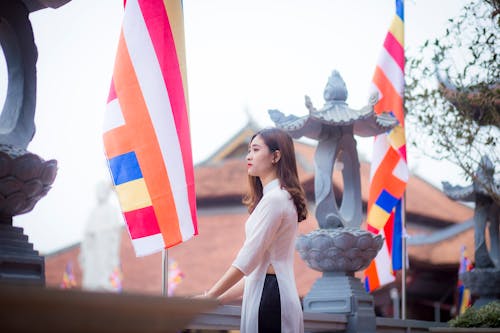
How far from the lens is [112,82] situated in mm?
4453

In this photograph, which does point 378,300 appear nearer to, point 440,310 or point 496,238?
point 440,310

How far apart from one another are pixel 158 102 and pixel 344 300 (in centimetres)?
203

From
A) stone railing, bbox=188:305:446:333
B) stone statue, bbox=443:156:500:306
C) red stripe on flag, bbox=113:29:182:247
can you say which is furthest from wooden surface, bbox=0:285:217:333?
stone statue, bbox=443:156:500:306

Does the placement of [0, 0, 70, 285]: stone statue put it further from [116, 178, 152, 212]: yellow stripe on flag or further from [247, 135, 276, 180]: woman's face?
[116, 178, 152, 212]: yellow stripe on flag

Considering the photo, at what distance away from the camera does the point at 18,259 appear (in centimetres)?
265

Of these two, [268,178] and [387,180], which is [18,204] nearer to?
[268,178]

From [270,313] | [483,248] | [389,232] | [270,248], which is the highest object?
[270,248]

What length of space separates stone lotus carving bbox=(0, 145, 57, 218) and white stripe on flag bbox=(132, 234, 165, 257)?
1471 mm

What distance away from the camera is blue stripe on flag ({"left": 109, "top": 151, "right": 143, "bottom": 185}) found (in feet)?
14.1

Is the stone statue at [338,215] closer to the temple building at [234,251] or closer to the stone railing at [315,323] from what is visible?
the stone railing at [315,323]

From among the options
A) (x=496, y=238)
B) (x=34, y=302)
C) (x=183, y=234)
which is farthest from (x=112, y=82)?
(x=496, y=238)

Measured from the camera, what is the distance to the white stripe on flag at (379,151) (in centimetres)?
698

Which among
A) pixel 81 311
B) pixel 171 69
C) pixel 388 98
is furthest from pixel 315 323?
pixel 81 311

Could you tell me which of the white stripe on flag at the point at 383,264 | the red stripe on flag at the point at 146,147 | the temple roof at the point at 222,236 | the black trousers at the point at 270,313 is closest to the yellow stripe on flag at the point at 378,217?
the white stripe on flag at the point at 383,264
